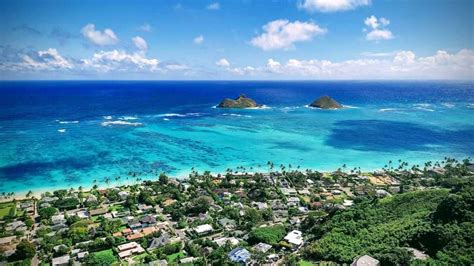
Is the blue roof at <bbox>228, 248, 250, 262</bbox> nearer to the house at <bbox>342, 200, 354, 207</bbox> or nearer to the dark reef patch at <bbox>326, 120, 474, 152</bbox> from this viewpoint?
the house at <bbox>342, 200, 354, 207</bbox>

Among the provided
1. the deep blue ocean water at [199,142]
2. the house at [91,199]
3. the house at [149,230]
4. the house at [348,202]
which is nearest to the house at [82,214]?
the house at [91,199]

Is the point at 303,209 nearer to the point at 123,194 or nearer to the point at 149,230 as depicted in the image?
the point at 149,230

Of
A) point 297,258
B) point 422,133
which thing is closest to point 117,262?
point 297,258

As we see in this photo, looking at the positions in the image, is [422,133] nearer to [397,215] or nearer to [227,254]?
[397,215]

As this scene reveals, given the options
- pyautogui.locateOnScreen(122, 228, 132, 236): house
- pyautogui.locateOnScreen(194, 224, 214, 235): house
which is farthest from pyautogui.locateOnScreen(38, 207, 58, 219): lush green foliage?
pyautogui.locateOnScreen(194, 224, 214, 235): house

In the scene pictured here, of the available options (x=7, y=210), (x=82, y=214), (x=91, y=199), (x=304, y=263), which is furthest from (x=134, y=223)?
(x=304, y=263)

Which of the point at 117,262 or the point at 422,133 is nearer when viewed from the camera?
the point at 117,262

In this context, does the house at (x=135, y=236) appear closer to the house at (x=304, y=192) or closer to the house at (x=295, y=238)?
the house at (x=295, y=238)
